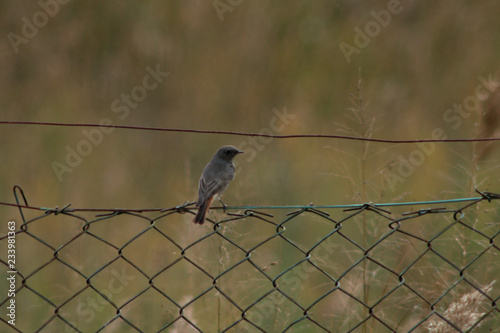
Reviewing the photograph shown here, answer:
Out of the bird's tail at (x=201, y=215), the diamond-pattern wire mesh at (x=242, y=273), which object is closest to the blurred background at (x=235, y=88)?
the diamond-pattern wire mesh at (x=242, y=273)

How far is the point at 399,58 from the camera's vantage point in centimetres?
718

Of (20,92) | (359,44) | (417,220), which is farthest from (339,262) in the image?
(20,92)

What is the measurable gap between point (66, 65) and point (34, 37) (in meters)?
0.53

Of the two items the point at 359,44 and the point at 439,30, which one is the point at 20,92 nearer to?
the point at 359,44
